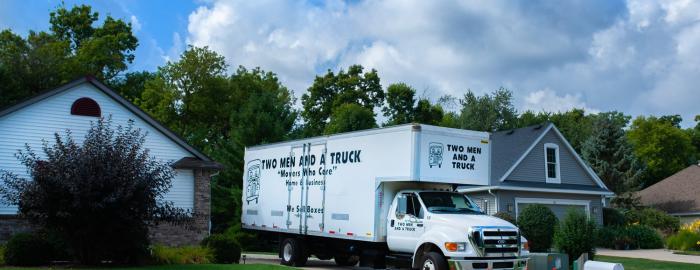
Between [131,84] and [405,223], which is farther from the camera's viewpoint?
[131,84]

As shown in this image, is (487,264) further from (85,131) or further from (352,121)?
(352,121)

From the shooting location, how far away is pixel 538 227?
2567 centimetres

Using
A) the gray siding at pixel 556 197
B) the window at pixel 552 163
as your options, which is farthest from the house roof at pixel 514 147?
the gray siding at pixel 556 197

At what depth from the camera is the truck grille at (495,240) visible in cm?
1387

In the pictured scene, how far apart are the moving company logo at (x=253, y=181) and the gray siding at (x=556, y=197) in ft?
38.4

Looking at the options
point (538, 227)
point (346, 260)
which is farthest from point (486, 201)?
point (346, 260)

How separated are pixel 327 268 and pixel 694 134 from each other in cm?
6382

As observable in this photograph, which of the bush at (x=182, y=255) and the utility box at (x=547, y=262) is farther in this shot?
the bush at (x=182, y=255)

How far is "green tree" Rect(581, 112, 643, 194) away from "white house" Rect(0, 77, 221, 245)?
26116 mm

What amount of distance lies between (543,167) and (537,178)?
2.44 ft

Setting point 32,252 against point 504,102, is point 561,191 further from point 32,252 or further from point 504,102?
point 504,102

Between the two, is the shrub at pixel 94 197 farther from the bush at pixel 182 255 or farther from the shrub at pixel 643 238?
the shrub at pixel 643 238

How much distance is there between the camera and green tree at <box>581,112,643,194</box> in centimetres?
3997

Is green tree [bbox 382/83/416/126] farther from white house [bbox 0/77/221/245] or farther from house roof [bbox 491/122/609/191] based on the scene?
white house [bbox 0/77/221/245]
